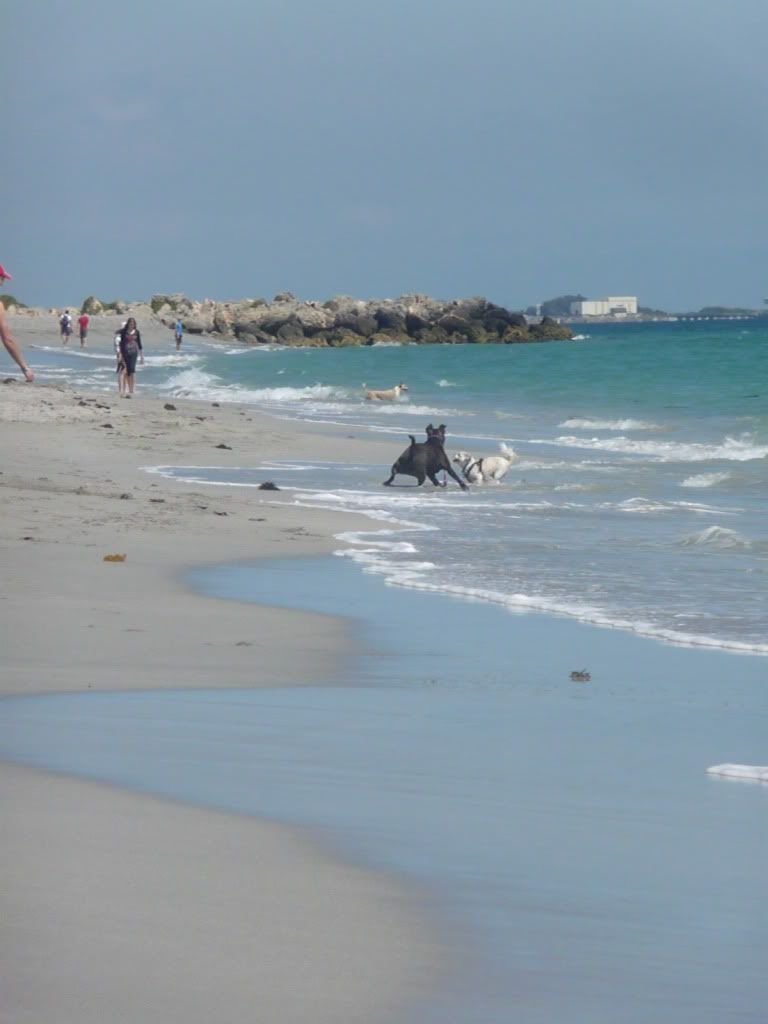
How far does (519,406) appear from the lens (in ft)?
122

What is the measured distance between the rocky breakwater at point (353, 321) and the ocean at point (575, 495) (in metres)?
45.0

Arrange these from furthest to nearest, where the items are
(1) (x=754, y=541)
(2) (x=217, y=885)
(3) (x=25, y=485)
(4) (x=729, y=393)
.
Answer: (4) (x=729, y=393) → (3) (x=25, y=485) → (1) (x=754, y=541) → (2) (x=217, y=885)

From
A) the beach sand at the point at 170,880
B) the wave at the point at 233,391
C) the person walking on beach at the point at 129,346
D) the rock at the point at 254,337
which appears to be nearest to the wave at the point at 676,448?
the person walking on beach at the point at 129,346

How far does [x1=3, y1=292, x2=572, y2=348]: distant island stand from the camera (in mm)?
91688

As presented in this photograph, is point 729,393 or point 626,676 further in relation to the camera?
point 729,393

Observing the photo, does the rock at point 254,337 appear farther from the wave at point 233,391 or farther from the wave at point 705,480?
the wave at point 705,480

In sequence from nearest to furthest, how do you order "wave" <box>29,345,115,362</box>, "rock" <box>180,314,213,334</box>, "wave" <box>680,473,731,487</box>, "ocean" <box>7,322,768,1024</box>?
"ocean" <box>7,322,768,1024</box>, "wave" <box>680,473,731,487</box>, "wave" <box>29,345,115,362</box>, "rock" <box>180,314,213,334</box>

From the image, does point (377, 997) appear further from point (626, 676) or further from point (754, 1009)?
point (626, 676)

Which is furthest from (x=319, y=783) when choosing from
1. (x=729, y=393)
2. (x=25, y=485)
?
(x=729, y=393)

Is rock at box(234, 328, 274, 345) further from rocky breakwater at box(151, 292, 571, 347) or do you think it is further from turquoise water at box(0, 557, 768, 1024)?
turquoise water at box(0, 557, 768, 1024)

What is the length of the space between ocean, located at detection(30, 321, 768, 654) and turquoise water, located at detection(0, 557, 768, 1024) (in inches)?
53.8

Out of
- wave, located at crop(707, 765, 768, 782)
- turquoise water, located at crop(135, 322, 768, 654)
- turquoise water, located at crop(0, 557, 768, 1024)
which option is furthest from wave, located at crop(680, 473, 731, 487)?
wave, located at crop(707, 765, 768, 782)

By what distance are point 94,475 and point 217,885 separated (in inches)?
499

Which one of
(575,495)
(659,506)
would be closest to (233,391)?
(575,495)
